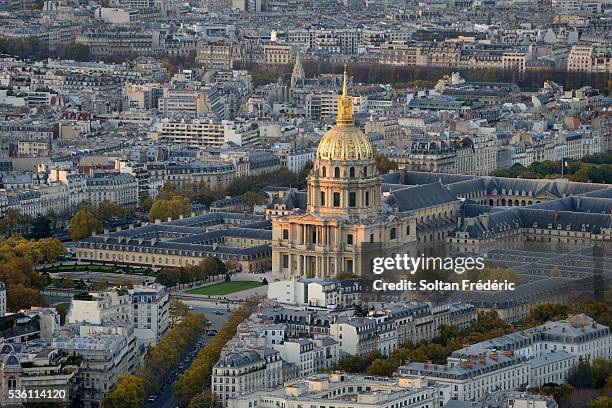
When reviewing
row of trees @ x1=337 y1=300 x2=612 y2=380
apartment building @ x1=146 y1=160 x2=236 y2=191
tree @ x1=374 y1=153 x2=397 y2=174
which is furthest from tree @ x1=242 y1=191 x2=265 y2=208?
row of trees @ x1=337 y1=300 x2=612 y2=380

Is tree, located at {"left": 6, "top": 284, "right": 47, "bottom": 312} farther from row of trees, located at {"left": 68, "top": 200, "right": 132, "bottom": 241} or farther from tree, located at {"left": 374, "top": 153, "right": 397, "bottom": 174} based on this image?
tree, located at {"left": 374, "top": 153, "right": 397, "bottom": 174}

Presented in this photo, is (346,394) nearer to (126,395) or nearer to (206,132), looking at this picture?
(126,395)

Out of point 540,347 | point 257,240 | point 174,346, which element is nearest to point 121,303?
point 174,346

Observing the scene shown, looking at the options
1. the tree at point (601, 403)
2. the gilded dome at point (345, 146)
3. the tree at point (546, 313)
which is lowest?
the tree at point (546, 313)

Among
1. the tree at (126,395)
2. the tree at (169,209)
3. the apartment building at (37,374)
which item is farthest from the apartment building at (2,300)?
the tree at (169,209)

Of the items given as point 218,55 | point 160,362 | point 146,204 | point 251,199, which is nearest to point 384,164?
point 251,199

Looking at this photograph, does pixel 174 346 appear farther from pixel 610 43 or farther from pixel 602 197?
pixel 610 43

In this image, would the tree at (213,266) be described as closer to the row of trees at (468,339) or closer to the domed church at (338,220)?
the domed church at (338,220)

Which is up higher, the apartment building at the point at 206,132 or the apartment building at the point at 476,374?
the apartment building at the point at 476,374
